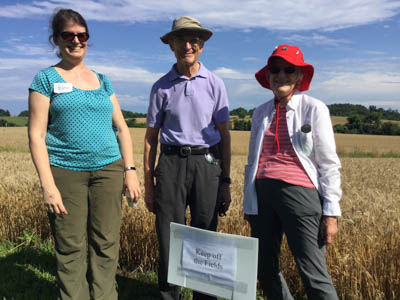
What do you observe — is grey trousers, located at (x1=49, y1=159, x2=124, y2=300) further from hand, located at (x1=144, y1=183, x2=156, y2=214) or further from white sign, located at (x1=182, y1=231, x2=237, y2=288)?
white sign, located at (x1=182, y1=231, x2=237, y2=288)

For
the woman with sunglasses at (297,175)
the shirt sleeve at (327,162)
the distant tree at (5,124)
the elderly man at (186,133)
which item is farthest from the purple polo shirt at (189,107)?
the distant tree at (5,124)

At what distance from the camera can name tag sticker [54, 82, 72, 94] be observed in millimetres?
2635

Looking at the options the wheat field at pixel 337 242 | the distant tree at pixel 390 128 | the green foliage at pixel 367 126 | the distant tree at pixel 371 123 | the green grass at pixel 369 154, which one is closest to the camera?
the wheat field at pixel 337 242

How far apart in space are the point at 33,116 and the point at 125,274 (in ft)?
8.00

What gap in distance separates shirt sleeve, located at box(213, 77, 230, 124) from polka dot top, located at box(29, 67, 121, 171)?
0.88m

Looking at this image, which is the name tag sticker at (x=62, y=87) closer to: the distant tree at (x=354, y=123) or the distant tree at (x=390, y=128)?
the distant tree at (x=390, y=128)

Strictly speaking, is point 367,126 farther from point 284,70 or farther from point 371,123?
point 284,70

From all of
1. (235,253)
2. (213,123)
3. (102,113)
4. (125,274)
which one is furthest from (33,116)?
(125,274)

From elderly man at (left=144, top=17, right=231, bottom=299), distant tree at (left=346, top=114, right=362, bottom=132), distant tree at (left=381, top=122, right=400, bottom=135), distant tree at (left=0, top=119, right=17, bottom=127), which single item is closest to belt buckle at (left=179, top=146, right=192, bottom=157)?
elderly man at (left=144, top=17, right=231, bottom=299)

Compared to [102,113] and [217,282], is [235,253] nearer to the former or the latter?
[217,282]

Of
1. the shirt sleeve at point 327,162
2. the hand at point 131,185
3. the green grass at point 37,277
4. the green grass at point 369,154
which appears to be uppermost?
the shirt sleeve at point 327,162

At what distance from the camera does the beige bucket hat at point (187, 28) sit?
2.87m

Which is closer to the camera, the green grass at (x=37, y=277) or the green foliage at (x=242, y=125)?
the green grass at (x=37, y=277)

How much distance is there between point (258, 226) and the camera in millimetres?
2697
